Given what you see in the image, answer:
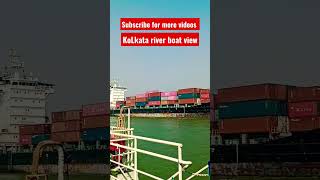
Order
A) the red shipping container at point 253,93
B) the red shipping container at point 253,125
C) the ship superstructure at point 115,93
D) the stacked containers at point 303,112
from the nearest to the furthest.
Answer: the ship superstructure at point 115,93 < the red shipping container at point 253,93 < the red shipping container at point 253,125 < the stacked containers at point 303,112

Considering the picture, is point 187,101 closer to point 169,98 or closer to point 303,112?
point 169,98

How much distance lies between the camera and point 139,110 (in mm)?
5047

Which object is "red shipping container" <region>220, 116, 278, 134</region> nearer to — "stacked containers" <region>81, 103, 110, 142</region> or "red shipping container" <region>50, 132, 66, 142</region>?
"stacked containers" <region>81, 103, 110, 142</region>

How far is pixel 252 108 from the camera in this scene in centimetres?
612

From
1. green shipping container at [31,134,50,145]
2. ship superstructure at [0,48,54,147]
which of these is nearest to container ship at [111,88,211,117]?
green shipping container at [31,134,50,145]

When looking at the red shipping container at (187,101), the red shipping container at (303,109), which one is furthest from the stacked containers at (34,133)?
the red shipping container at (303,109)

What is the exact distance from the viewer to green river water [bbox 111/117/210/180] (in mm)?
4762

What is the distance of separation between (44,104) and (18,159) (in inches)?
38.2

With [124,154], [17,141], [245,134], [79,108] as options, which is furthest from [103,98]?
[245,134]

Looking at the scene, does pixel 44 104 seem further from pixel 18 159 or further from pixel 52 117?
pixel 18 159

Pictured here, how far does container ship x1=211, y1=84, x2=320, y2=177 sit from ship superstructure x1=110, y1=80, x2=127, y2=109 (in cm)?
170

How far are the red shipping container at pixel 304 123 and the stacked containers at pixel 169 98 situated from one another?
95.6 inches

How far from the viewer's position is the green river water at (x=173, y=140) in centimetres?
476

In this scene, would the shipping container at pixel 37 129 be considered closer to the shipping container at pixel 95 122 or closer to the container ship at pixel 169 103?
the shipping container at pixel 95 122
